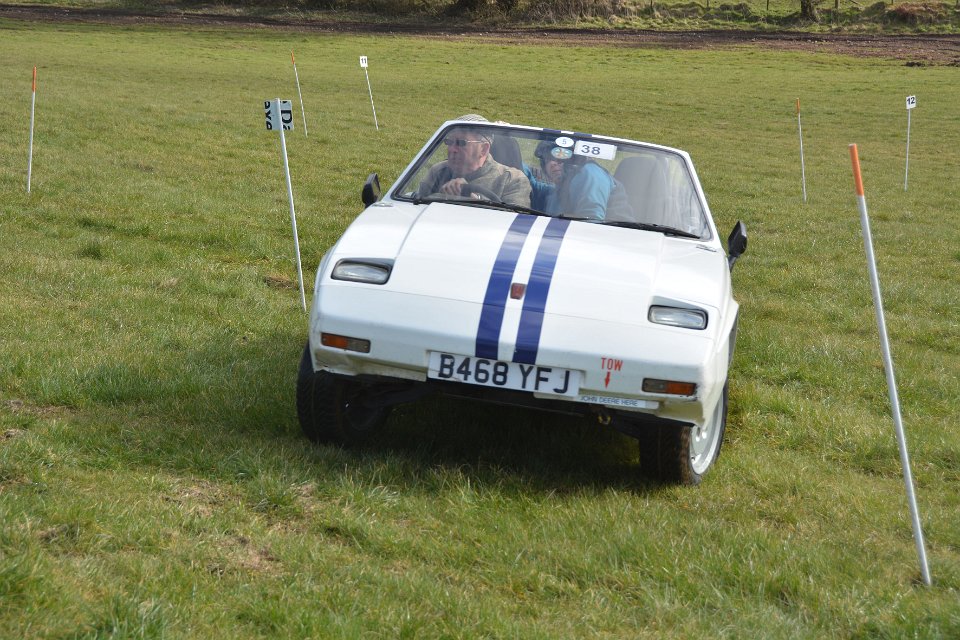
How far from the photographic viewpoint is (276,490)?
14.2 feet

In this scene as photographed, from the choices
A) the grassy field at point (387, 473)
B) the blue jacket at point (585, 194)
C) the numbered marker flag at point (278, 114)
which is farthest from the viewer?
the numbered marker flag at point (278, 114)

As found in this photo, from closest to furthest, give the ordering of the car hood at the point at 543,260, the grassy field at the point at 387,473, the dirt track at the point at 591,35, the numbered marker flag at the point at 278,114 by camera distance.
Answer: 1. the grassy field at the point at 387,473
2. the car hood at the point at 543,260
3. the numbered marker flag at the point at 278,114
4. the dirt track at the point at 591,35

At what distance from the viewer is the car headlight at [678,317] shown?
181 inches

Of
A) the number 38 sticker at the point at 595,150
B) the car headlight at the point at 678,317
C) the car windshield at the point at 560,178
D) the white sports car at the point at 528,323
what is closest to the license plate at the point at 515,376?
the white sports car at the point at 528,323

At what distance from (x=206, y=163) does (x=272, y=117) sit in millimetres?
8055

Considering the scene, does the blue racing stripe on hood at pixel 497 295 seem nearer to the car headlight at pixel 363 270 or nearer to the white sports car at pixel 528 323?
the white sports car at pixel 528 323

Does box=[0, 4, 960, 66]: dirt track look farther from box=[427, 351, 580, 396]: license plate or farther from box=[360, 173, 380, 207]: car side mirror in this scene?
box=[427, 351, 580, 396]: license plate

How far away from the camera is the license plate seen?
438cm

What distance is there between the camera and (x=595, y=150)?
20.1 ft

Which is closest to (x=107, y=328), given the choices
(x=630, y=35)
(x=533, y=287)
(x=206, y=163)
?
(x=533, y=287)

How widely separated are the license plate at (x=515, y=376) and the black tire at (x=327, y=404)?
2.05 feet

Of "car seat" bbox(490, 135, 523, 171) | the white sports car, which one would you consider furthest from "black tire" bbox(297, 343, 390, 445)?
"car seat" bbox(490, 135, 523, 171)

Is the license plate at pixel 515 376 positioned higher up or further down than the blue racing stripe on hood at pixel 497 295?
further down

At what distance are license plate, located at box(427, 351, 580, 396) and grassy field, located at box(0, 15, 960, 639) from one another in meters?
0.49
